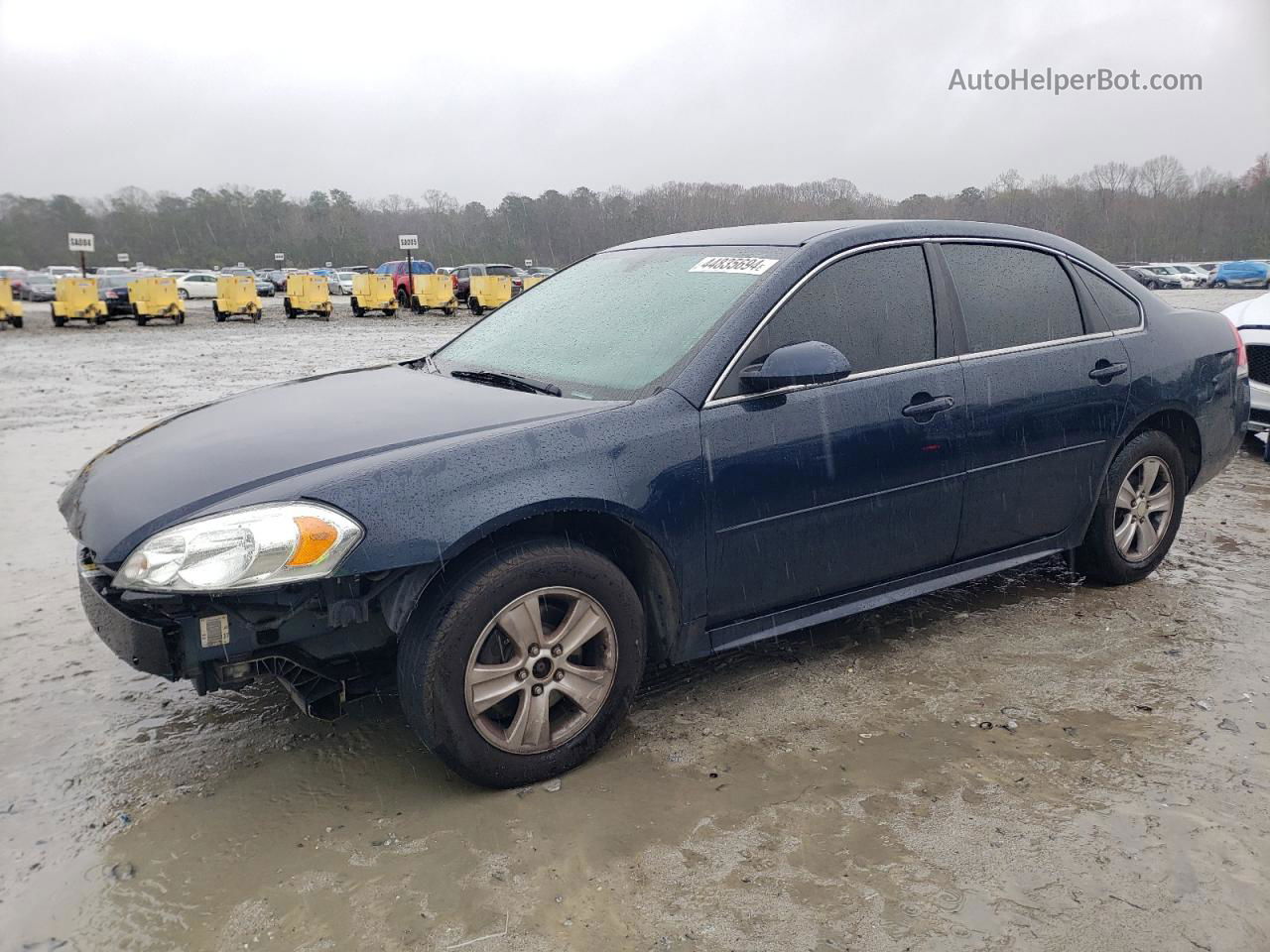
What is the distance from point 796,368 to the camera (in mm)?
3129

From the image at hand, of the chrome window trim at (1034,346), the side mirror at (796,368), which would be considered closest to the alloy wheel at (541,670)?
the side mirror at (796,368)

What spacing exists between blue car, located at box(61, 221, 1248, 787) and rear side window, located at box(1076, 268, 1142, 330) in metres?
0.01

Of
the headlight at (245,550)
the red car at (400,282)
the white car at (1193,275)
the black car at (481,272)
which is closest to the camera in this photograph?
the headlight at (245,550)

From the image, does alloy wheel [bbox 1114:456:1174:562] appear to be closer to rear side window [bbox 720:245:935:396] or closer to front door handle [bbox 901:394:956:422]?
front door handle [bbox 901:394:956:422]

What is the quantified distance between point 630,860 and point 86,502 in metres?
1.96

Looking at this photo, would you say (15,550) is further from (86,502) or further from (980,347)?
(980,347)

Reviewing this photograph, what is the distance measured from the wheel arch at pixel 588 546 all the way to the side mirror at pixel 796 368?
64cm

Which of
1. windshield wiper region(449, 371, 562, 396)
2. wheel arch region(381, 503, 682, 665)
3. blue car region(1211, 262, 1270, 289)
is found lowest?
wheel arch region(381, 503, 682, 665)

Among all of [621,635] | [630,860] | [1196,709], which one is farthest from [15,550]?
[1196,709]

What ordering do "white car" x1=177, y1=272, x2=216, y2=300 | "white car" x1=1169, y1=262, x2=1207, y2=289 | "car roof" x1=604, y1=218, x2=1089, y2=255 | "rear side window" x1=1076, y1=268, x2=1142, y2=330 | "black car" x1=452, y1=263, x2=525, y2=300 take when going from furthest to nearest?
"white car" x1=1169, y1=262, x2=1207, y2=289 < "white car" x1=177, y1=272, x2=216, y2=300 < "black car" x1=452, y1=263, x2=525, y2=300 < "rear side window" x1=1076, y1=268, x2=1142, y2=330 < "car roof" x1=604, y1=218, x2=1089, y2=255

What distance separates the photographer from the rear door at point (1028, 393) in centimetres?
380

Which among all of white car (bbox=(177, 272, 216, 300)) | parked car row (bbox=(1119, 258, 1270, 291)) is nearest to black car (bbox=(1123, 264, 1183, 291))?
parked car row (bbox=(1119, 258, 1270, 291))

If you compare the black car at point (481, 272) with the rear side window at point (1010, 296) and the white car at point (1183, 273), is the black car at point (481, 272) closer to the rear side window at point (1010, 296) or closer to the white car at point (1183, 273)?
the rear side window at point (1010, 296)

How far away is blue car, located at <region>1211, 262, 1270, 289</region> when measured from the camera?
49625 mm
